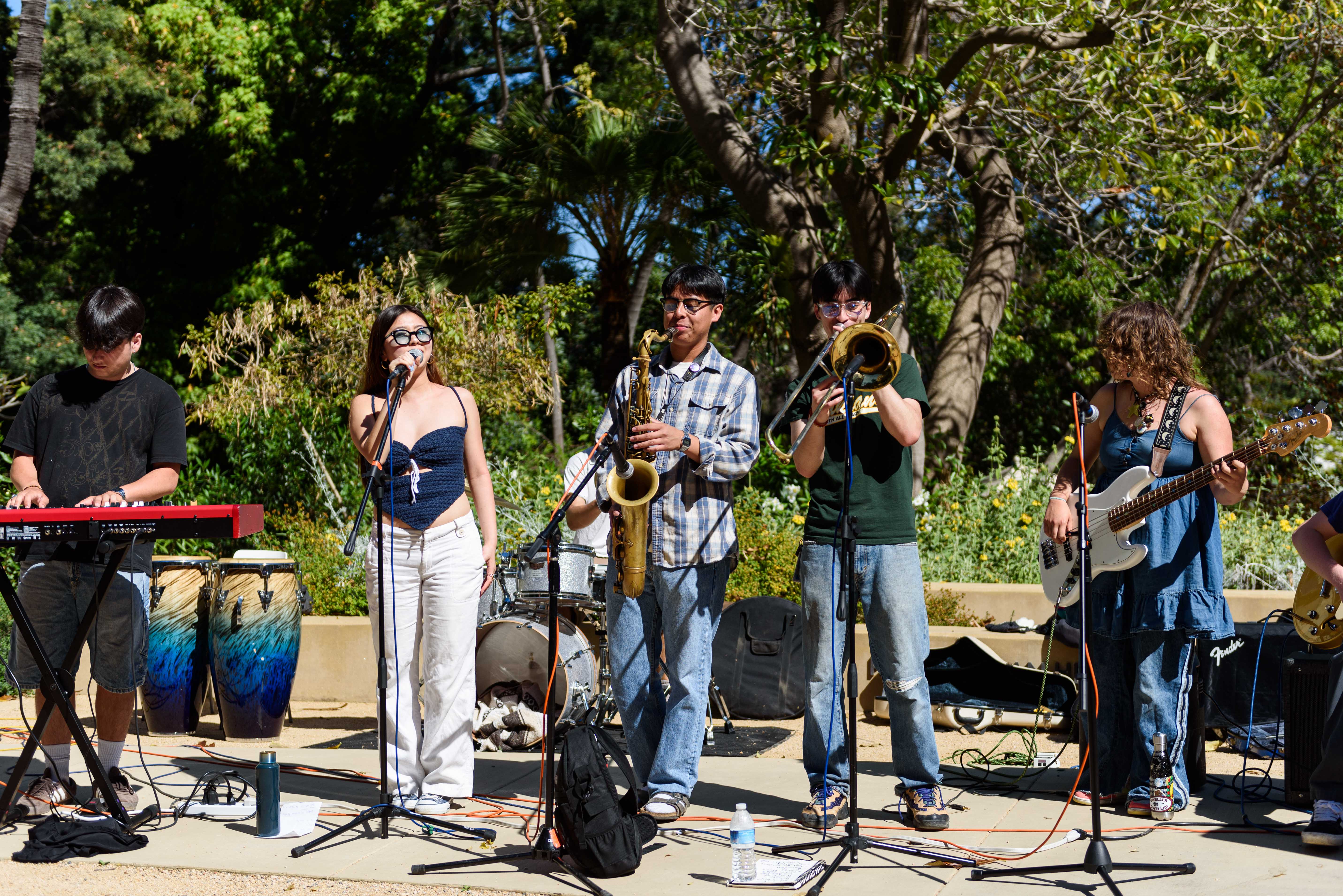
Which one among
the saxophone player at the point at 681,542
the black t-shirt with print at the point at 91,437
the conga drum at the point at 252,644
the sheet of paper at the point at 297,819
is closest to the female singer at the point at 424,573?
the sheet of paper at the point at 297,819

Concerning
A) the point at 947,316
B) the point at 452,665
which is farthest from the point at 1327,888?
the point at 947,316

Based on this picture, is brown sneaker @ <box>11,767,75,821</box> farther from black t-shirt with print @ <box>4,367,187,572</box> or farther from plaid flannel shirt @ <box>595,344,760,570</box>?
plaid flannel shirt @ <box>595,344,760,570</box>

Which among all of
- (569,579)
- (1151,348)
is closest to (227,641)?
(569,579)

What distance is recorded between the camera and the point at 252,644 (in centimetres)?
632

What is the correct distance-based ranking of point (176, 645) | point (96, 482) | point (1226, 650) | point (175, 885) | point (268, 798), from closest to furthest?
point (175, 885) < point (268, 798) < point (96, 482) < point (1226, 650) < point (176, 645)

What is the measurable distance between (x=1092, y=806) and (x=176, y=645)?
4895 mm

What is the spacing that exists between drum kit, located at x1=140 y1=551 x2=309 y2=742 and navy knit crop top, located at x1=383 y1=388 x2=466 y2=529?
2.19 m

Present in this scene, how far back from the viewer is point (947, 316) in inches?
619

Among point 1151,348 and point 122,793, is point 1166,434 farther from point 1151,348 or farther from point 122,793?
point 122,793

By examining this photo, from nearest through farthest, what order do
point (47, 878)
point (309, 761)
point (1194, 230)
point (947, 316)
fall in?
point (47, 878), point (309, 761), point (1194, 230), point (947, 316)

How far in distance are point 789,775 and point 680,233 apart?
8708mm

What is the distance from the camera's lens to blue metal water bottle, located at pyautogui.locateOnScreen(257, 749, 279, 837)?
434 cm

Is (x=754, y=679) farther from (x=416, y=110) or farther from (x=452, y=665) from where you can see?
(x=416, y=110)

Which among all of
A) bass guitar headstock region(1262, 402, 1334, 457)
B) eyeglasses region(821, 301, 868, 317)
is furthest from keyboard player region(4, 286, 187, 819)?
bass guitar headstock region(1262, 402, 1334, 457)
